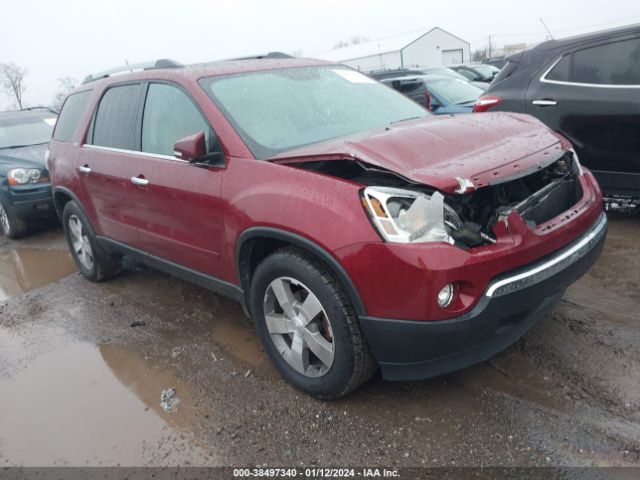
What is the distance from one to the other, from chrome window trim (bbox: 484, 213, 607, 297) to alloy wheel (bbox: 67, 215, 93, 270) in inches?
156

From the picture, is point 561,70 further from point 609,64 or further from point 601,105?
point 601,105

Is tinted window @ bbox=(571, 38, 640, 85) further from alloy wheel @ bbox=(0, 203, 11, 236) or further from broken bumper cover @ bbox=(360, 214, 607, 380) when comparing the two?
alloy wheel @ bbox=(0, 203, 11, 236)

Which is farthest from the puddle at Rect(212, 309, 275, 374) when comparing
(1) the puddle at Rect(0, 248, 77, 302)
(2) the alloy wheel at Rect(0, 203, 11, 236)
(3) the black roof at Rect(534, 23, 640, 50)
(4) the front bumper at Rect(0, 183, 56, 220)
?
(2) the alloy wheel at Rect(0, 203, 11, 236)

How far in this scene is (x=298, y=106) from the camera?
3.42 meters

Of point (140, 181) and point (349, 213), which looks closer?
point (349, 213)

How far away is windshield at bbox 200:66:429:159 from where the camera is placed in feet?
10.3

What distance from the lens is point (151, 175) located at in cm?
364

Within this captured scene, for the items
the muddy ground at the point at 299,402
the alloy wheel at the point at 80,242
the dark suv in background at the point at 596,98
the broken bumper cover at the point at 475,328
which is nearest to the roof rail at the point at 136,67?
the alloy wheel at the point at 80,242

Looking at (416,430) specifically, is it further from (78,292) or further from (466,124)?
(78,292)

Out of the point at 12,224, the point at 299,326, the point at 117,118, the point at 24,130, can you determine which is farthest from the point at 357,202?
the point at 24,130

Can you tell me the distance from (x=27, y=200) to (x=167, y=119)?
14.4ft

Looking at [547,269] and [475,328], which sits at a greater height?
[547,269]

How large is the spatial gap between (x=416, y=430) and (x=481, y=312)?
2.36 ft

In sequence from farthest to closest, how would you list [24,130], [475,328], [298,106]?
1. [24,130]
2. [298,106]
3. [475,328]
